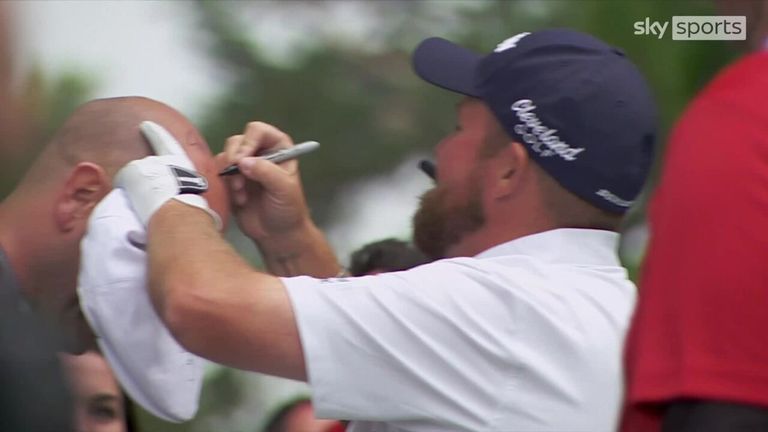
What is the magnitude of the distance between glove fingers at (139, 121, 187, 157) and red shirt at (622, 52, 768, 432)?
2.84 feet

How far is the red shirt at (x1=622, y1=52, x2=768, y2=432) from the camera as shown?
95 centimetres

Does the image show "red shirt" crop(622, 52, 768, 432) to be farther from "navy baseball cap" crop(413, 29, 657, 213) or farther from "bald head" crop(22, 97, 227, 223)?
"bald head" crop(22, 97, 227, 223)

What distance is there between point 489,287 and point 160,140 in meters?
0.58

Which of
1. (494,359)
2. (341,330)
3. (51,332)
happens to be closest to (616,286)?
(494,359)

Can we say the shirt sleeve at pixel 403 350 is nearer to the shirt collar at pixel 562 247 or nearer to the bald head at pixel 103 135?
the shirt collar at pixel 562 247

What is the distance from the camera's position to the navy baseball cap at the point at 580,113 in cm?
155

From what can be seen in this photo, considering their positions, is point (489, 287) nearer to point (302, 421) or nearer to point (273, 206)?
point (273, 206)

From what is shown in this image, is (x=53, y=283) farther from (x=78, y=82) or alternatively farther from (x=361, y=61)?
(x=361, y=61)

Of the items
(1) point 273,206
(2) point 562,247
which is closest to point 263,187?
(1) point 273,206

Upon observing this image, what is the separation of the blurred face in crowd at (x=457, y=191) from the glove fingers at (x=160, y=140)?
341mm

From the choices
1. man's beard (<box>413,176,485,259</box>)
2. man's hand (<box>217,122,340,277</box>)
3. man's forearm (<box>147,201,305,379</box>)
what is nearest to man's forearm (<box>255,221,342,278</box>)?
man's hand (<box>217,122,340,277</box>)

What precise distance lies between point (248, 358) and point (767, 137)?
0.65m

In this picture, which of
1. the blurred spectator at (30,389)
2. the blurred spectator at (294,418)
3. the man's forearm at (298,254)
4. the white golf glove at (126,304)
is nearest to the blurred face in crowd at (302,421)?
the blurred spectator at (294,418)

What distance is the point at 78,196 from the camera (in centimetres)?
194
